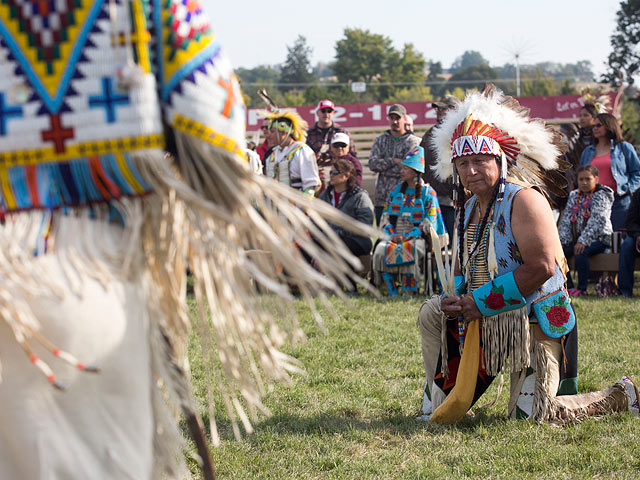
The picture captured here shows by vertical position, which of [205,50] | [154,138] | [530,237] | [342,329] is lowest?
[342,329]

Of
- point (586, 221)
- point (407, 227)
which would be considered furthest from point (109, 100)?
point (586, 221)

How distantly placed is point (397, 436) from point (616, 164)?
5.24 m

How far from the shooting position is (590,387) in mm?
4176

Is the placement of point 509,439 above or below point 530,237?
below

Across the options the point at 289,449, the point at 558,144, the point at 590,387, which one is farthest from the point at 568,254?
the point at 289,449

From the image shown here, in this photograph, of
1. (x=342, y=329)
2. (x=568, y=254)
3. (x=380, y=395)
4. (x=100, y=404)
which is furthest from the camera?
(x=568, y=254)

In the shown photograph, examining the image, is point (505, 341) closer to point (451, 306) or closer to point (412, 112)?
point (451, 306)

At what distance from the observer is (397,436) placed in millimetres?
3490

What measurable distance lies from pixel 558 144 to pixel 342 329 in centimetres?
257

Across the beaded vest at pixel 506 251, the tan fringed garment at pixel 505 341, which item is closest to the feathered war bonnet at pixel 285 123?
the beaded vest at pixel 506 251

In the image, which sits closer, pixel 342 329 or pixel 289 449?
pixel 289 449

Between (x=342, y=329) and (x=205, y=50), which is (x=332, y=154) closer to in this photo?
(x=342, y=329)

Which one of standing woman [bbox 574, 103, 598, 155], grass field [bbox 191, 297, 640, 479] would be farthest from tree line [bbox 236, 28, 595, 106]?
grass field [bbox 191, 297, 640, 479]

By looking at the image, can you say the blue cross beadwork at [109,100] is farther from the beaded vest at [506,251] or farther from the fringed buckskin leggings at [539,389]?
the fringed buckskin leggings at [539,389]
